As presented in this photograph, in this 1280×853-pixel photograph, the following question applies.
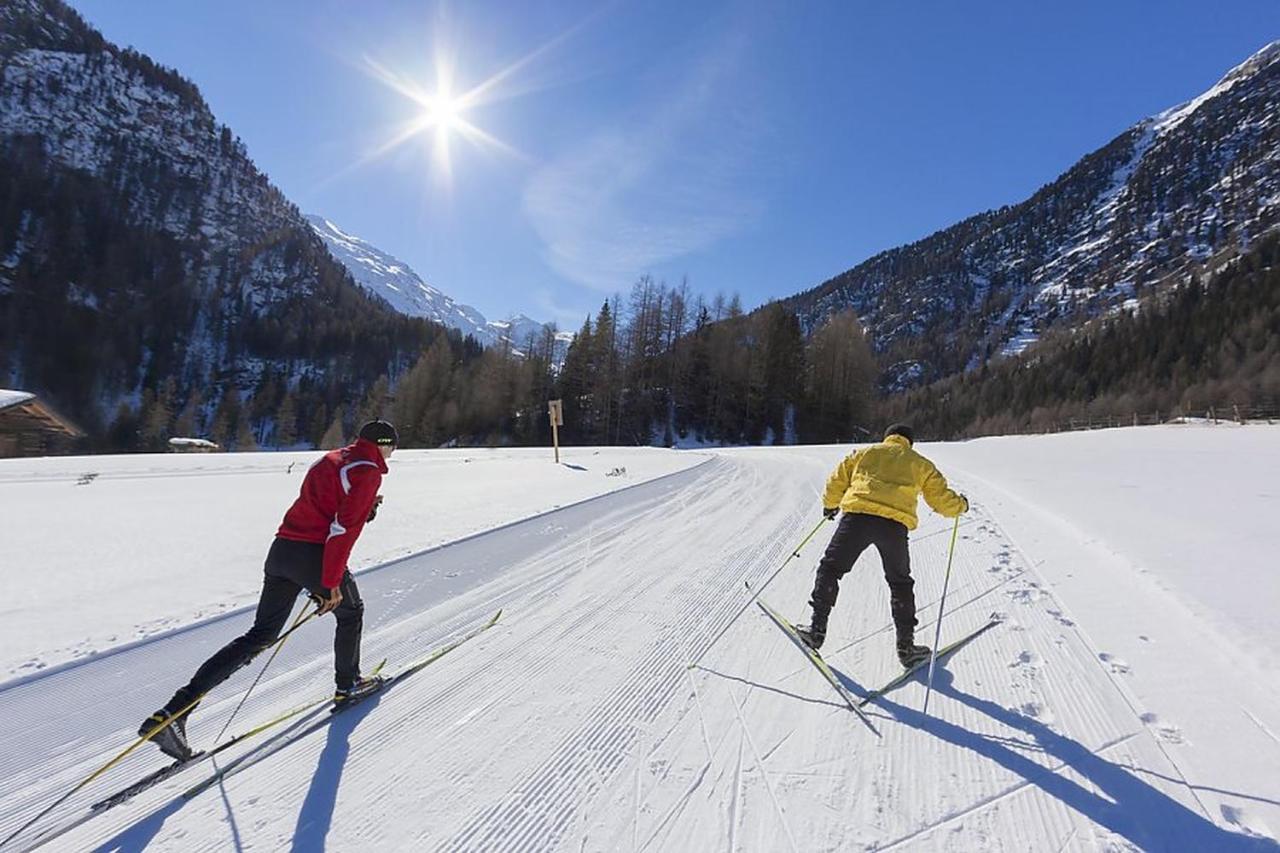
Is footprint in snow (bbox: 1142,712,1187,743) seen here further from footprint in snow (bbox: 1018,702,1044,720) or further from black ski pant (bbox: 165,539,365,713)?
black ski pant (bbox: 165,539,365,713)

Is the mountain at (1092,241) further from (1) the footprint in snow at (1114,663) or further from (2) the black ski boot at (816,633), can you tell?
(2) the black ski boot at (816,633)

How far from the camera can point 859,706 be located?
125 inches

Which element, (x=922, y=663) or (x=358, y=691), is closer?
(x=358, y=691)

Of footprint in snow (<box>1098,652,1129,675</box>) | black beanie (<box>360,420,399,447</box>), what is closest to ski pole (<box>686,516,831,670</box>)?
footprint in snow (<box>1098,652,1129,675</box>)

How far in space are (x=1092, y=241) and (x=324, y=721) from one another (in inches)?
8344

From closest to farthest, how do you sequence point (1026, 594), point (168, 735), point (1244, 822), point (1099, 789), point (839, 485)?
point (1244, 822), point (1099, 789), point (168, 735), point (839, 485), point (1026, 594)

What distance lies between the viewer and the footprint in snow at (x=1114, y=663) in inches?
136

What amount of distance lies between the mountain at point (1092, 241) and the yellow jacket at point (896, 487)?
14735 centimetres

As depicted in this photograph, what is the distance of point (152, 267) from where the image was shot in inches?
3873

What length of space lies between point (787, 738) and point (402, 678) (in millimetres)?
2505

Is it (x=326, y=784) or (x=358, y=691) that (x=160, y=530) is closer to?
(x=358, y=691)

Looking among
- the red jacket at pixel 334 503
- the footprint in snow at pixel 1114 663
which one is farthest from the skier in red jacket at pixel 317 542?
the footprint in snow at pixel 1114 663

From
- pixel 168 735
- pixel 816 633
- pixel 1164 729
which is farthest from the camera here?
pixel 816 633

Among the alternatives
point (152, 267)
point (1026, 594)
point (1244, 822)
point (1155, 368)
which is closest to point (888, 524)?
point (1244, 822)
